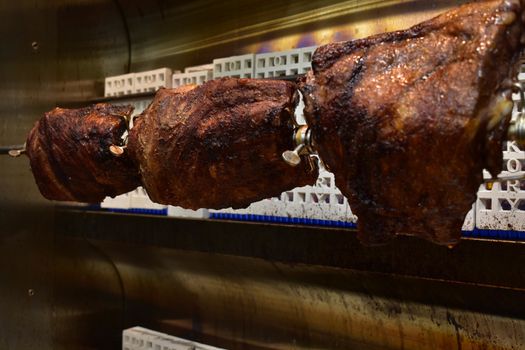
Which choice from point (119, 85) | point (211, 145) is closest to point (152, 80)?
point (119, 85)

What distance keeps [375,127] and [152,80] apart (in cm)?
157

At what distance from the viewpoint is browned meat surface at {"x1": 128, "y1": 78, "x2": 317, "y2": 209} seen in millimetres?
986

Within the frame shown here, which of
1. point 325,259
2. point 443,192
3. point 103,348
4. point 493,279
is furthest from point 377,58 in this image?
point 103,348

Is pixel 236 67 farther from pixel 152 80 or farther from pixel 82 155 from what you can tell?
pixel 82 155

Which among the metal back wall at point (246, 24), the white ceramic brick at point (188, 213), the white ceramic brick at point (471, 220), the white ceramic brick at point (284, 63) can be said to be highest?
the metal back wall at point (246, 24)

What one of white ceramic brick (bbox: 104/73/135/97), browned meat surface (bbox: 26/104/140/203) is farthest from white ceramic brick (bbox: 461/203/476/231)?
white ceramic brick (bbox: 104/73/135/97)

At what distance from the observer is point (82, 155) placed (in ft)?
4.36

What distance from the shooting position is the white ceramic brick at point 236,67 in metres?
1.80

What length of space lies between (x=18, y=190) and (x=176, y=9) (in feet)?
3.41

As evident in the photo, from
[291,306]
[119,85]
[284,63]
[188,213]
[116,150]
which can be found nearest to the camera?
[116,150]

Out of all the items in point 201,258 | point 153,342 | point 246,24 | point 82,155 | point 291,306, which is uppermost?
point 246,24

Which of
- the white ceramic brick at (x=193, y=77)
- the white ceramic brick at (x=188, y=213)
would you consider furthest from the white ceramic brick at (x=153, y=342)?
the white ceramic brick at (x=193, y=77)

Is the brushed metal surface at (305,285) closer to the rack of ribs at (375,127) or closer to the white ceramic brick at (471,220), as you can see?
the white ceramic brick at (471,220)

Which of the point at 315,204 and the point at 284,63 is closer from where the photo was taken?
the point at 315,204
